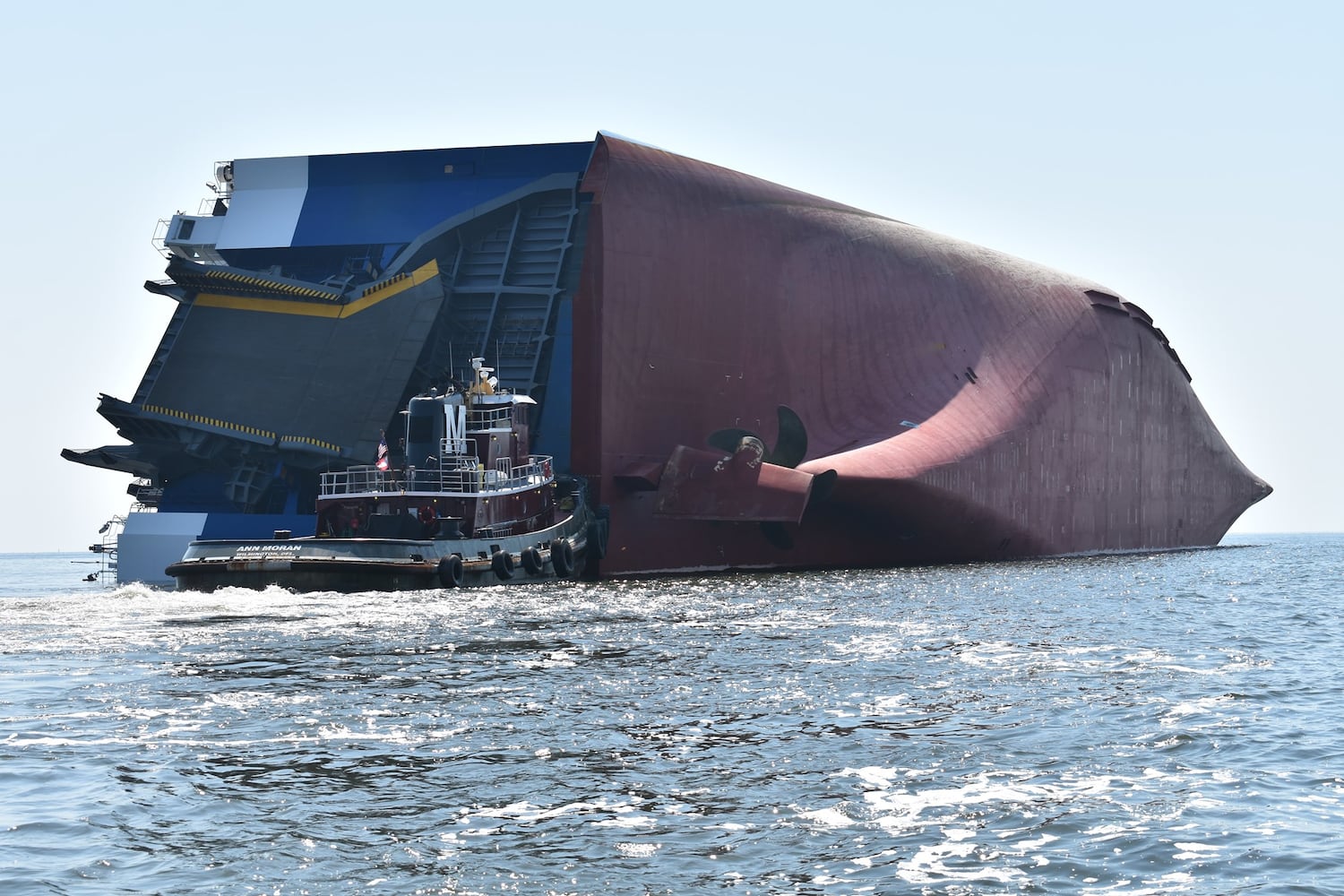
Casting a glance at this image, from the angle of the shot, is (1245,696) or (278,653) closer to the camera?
(1245,696)

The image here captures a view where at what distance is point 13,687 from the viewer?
646 inches

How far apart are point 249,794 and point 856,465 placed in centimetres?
3087

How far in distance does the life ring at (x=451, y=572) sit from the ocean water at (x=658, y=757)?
498 centimetres

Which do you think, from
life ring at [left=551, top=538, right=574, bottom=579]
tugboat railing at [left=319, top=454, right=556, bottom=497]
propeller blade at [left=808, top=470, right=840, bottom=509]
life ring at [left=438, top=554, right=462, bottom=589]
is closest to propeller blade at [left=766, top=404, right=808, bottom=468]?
propeller blade at [left=808, top=470, right=840, bottom=509]

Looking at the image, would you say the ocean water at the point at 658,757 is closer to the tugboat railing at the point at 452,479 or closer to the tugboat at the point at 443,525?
the tugboat at the point at 443,525

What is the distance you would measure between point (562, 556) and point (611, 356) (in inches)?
221

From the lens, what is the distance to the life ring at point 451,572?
29703 mm

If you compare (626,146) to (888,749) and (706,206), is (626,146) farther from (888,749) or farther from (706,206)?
(888,749)

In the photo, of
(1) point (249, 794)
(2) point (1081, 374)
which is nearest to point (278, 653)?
(1) point (249, 794)

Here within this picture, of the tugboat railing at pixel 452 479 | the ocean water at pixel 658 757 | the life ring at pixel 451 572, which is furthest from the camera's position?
the tugboat railing at pixel 452 479

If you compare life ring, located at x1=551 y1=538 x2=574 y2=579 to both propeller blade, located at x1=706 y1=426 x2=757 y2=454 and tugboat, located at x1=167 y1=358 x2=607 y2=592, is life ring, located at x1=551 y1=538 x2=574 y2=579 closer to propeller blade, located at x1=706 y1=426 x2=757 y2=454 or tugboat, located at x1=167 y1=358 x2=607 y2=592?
tugboat, located at x1=167 y1=358 x2=607 y2=592

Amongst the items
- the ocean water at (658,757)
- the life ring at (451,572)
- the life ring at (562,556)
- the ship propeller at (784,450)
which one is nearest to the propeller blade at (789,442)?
the ship propeller at (784,450)

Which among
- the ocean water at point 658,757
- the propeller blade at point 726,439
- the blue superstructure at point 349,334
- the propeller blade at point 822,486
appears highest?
the blue superstructure at point 349,334

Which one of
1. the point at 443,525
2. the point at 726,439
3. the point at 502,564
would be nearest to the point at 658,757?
the point at 443,525
